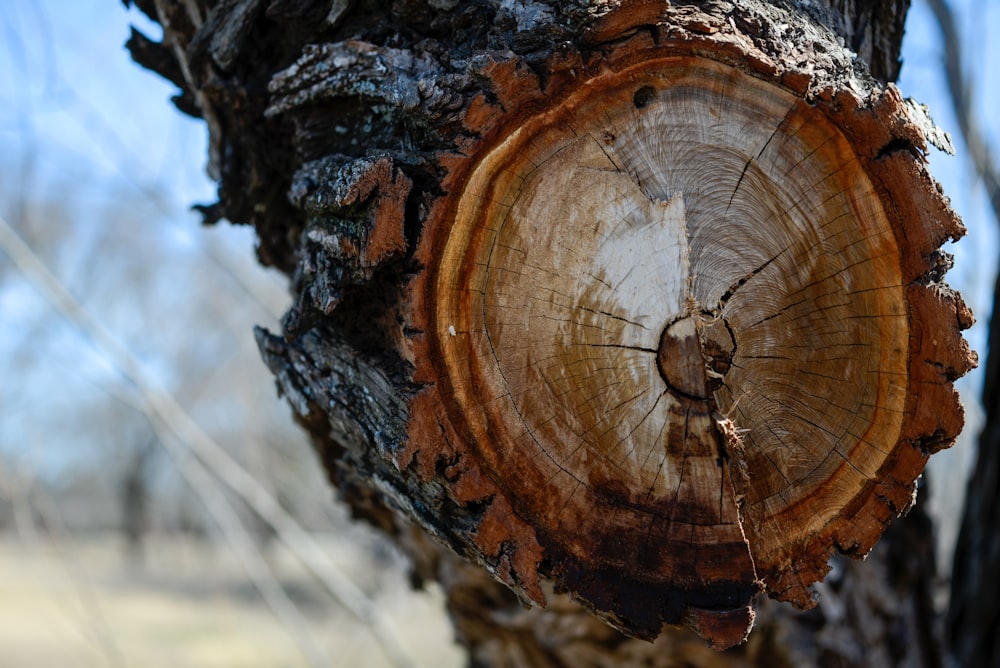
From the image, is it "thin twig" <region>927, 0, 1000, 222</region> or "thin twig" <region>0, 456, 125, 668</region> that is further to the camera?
"thin twig" <region>0, 456, 125, 668</region>

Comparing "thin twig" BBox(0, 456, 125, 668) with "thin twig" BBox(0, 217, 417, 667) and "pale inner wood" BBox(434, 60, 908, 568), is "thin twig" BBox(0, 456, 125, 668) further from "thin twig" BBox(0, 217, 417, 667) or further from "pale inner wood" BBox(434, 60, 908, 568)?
"pale inner wood" BBox(434, 60, 908, 568)

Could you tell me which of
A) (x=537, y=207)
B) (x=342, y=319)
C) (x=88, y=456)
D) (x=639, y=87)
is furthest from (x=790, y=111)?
(x=88, y=456)

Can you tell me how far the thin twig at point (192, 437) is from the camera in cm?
254

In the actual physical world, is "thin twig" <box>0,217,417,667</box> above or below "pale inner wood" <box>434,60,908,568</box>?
above

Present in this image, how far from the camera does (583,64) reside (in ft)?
3.33

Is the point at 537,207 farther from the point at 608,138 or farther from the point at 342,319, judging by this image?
the point at 342,319

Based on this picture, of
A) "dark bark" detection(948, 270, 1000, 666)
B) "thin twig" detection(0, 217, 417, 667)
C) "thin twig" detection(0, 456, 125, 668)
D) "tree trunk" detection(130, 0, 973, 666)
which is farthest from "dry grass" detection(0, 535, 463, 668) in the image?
"tree trunk" detection(130, 0, 973, 666)

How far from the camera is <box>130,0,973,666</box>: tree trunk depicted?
1037 millimetres

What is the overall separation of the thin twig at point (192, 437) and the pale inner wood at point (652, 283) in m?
1.66

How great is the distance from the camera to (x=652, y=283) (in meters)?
1.05

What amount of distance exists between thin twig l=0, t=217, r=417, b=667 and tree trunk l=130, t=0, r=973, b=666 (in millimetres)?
1549

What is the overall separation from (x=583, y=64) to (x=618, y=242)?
238 mm

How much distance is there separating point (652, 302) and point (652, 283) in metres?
0.03

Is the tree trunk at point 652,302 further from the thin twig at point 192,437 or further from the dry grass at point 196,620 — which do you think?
the dry grass at point 196,620
